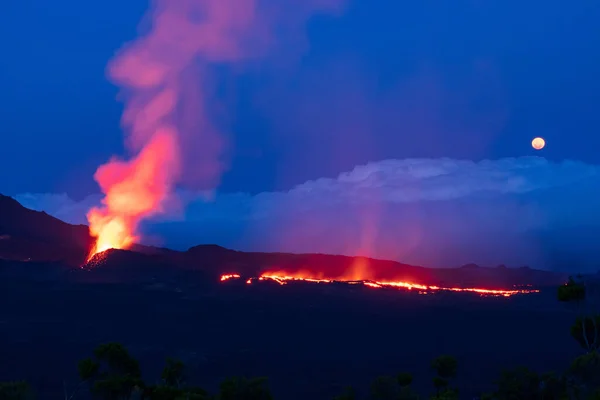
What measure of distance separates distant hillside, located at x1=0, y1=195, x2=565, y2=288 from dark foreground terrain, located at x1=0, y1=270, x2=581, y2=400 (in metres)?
7.27

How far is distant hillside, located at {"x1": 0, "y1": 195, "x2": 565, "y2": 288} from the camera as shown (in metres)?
65.2

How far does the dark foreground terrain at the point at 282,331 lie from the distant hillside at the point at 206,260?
23.8 ft

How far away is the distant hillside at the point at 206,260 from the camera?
6519cm

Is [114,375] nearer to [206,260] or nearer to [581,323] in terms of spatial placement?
[581,323]

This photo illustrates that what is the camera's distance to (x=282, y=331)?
4219 cm

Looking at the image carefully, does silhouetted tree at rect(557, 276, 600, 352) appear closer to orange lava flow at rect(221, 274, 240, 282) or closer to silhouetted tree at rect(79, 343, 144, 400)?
silhouetted tree at rect(79, 343, 144, 400)

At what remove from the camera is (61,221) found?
89312 mm

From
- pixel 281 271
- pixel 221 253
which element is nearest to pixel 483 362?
pixel 281 271

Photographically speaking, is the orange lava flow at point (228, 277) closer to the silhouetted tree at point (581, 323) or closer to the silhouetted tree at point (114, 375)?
the silhouetted tree at point (114, 375)

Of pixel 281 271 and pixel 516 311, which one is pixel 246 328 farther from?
pixel 281 271

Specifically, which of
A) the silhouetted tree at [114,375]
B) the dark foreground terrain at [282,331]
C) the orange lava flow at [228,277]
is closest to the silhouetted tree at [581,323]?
the dark foreground terrain at [282,331]

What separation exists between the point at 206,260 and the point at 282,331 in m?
32.4

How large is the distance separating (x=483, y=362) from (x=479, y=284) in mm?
37098

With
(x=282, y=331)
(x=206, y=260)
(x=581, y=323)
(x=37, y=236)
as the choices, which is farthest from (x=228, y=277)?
(x=581, y=323)
